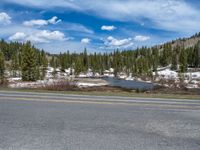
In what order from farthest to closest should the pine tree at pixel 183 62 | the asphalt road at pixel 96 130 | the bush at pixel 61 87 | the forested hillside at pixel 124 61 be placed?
the forested hillside at pixel 124 61, the pine tree at pixel 183 62, the bush at pixel 61 87, the asphalt road at pixel 96 130

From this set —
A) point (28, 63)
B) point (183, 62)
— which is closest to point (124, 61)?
point (183, 62)

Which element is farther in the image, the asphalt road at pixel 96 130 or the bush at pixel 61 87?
the bush at pixel 61 87

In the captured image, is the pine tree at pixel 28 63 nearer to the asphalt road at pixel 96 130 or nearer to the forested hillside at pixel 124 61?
the forested hillside at pixel 124 61

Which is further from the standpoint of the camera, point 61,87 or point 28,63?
point 28,63

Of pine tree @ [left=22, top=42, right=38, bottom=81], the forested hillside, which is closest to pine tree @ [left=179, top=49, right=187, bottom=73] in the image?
the forested hillside

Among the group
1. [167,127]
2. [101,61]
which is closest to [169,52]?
[101,61]

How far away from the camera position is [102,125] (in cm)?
762

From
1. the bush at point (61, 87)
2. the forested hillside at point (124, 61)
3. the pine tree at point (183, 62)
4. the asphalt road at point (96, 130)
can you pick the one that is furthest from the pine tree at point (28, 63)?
the pine tree at point (183, 62)

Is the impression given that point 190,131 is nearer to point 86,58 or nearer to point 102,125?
point 102,125

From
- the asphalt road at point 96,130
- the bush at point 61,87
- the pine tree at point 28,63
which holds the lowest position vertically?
the asphalt road at point 96,130

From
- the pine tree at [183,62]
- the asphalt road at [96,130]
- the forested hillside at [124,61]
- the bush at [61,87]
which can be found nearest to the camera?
the asphalt road at [96,130]

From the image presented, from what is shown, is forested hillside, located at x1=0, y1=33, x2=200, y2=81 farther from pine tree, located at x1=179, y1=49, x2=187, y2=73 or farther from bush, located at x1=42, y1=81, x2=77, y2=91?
bush, located at x1=42, y1=81, x2=77, y2=91

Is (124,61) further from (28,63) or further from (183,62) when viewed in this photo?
(28,63)

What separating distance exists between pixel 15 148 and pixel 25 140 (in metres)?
0.57
